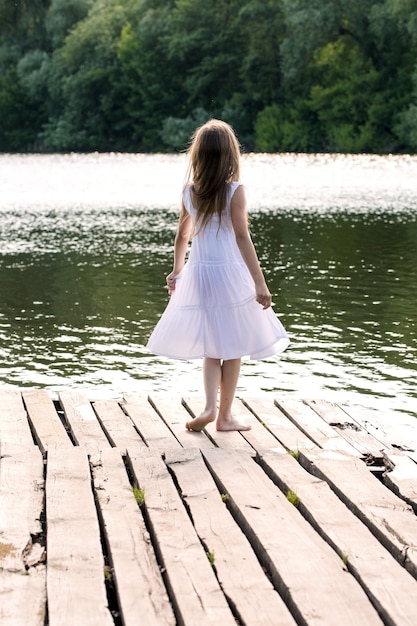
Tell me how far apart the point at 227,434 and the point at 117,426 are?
0.54 metres

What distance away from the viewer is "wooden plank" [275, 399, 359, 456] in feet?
16.4

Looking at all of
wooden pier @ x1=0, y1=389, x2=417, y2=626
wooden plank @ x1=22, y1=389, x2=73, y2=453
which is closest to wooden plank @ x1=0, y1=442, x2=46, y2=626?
wooden pier @ x1=0, y1=389, x2=417, y2=626

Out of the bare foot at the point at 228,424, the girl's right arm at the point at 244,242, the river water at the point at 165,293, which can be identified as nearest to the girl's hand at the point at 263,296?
the girl's right arm at the point at 244,242

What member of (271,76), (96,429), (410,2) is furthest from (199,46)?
(96,429)

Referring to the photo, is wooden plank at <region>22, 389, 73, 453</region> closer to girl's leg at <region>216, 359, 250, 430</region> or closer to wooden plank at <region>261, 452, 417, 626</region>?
girl's leg at <region>216, 359, 250, 430</region>

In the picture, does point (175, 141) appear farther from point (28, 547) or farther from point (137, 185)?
point (28, 547)

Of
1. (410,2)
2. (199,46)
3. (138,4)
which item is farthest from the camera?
(138,4)

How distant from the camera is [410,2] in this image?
42.8 meters

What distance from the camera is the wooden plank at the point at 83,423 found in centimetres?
496

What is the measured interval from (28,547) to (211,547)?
57cm

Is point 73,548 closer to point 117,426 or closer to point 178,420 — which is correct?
point 117,426

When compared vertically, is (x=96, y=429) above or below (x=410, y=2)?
below

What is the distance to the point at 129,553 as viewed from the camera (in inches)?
135

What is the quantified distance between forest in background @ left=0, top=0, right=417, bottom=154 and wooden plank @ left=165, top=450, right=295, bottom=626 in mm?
41152
